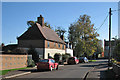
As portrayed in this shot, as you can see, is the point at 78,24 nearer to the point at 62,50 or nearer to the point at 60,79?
the point at 62,50

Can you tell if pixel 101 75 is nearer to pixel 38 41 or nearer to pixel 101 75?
pixel 101 75

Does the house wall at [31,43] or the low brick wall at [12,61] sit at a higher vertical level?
the house wall at [31,43]

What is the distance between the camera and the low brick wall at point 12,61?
21516mm

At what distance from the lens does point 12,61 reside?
2377cm

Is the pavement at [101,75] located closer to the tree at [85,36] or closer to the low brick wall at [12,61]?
the low brick wall at [12,61]

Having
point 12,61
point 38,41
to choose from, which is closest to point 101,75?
point 12,61

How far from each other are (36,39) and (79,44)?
1940 cm

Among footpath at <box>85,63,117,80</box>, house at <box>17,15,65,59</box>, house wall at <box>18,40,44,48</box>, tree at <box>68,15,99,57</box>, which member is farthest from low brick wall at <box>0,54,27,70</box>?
tree at <box>68,15,99,57</box>

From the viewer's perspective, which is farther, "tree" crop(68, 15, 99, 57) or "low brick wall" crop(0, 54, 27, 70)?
"tree" crop(68, 15, 99, 57)

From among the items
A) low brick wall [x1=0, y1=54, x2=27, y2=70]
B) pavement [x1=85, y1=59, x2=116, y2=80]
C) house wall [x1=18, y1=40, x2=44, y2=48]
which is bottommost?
pavement [x1=85, y1=59, x2=116, y2=80]

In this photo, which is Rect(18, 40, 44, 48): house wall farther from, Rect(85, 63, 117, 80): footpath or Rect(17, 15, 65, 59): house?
Rect(85, 63, 117, 80): footpath

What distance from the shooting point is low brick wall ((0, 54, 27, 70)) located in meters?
21.5

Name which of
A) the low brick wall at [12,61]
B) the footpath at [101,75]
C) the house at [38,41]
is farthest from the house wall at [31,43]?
the footpath at [101,75]

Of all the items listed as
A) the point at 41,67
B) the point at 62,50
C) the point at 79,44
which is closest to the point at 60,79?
the point at 41,67
